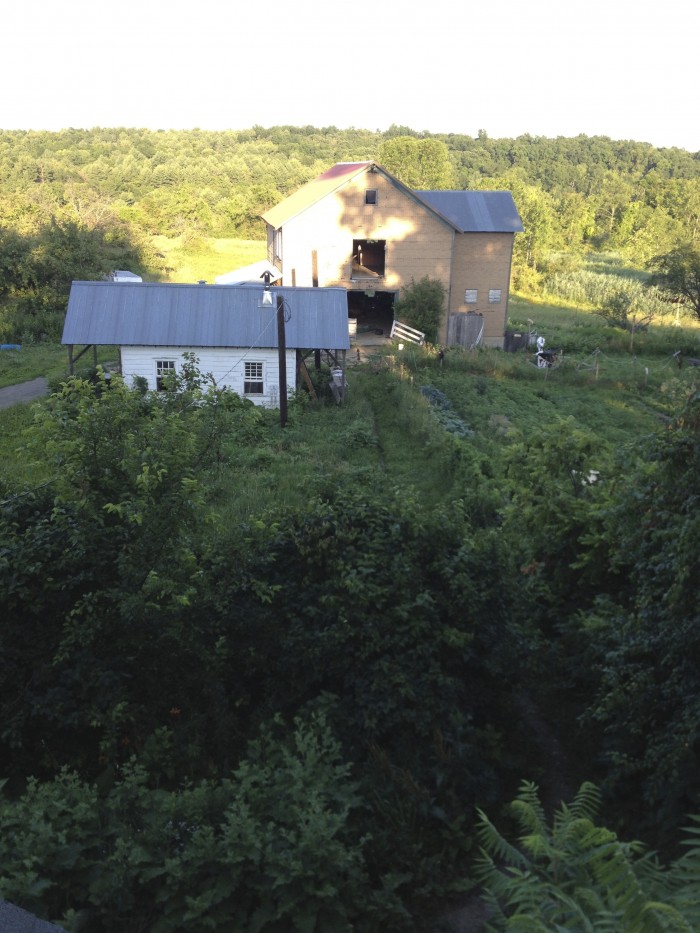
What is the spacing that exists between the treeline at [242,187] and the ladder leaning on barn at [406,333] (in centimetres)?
1449

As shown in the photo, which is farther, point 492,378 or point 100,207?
point 100,207

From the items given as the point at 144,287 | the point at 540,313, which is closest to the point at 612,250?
the point at 540,313

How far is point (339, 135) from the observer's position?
141 metres

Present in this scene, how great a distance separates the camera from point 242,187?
85.1m

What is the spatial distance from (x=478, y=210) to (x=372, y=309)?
6889 mm

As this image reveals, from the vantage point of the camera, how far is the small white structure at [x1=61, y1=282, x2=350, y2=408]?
23141 mm

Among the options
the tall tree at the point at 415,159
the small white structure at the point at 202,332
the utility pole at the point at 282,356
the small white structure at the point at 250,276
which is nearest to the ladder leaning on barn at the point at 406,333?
the small white structure at the point at 250,276

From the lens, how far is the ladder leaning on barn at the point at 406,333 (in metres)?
33.2

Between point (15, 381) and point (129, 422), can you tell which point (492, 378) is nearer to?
point (15, 381)

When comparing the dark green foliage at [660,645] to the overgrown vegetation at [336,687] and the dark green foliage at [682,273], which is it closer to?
the overgrown vegetation at [336,687]

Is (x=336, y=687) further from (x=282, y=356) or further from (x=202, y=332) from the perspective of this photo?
(x=202, y=332)

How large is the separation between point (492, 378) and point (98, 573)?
2129 centimetres

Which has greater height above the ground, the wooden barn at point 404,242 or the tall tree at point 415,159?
the tall tree at point 415,159

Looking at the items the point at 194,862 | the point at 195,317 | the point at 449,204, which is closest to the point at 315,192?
the point at 449,204
